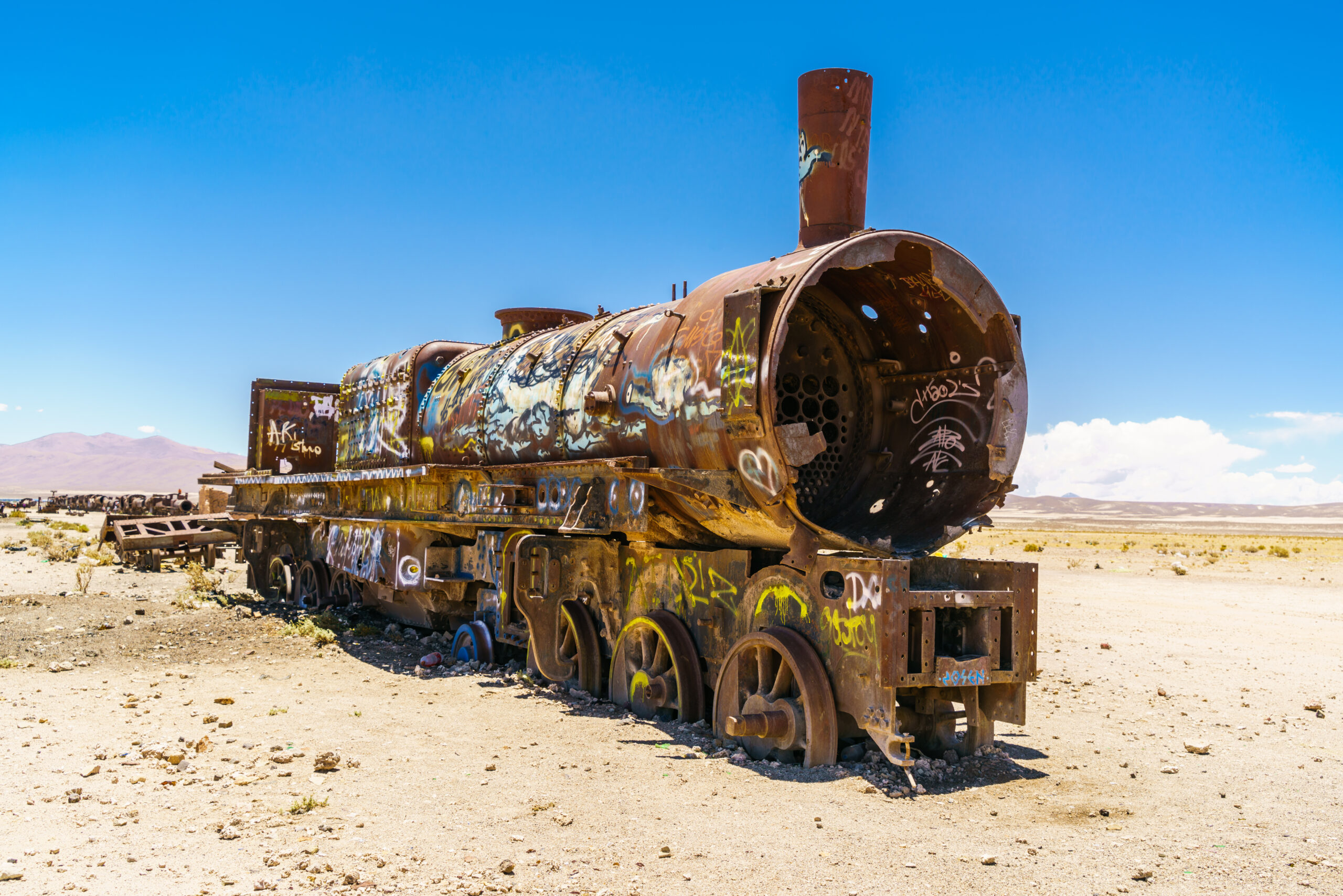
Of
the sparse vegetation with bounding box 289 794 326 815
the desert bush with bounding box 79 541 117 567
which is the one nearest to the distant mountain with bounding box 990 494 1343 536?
the desert bush with bounding box 79 541 117 567

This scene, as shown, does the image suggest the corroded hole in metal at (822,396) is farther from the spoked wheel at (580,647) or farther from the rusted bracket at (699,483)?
the spoked wheel at (580,647)

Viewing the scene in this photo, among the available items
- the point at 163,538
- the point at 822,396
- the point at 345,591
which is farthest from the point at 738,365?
the point at 163,538

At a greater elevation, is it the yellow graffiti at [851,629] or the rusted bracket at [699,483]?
the rusted bracket at [699,483]

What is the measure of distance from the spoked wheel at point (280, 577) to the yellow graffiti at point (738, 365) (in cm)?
1102

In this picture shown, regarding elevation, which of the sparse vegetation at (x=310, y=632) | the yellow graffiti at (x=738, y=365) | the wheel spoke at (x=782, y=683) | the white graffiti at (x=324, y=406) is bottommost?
the sparse vegetation at (x=310, y=632)

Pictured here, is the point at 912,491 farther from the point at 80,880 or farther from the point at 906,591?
the point at 80,880

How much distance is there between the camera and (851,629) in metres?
6.02

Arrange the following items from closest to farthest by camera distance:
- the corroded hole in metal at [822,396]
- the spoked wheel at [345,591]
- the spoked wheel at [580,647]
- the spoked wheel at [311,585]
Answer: the corroded hole in metal at [822,396] < the spoked wheel at [580,647] < the spoked wheel at [345,591] < the spoked wheel at [311,585]

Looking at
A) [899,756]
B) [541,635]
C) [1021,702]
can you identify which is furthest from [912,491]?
[541,635]

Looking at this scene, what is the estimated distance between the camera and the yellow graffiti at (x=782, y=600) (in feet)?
21.0

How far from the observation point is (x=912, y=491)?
7.58 metres

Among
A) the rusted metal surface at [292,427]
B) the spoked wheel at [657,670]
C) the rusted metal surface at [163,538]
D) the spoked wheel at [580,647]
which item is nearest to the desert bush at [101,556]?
the rusted metal surface at [163,538]

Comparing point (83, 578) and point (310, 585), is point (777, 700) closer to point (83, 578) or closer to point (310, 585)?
point (310, 585)

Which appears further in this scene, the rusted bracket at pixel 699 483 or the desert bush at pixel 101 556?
the desert bush at pixel 101 556
